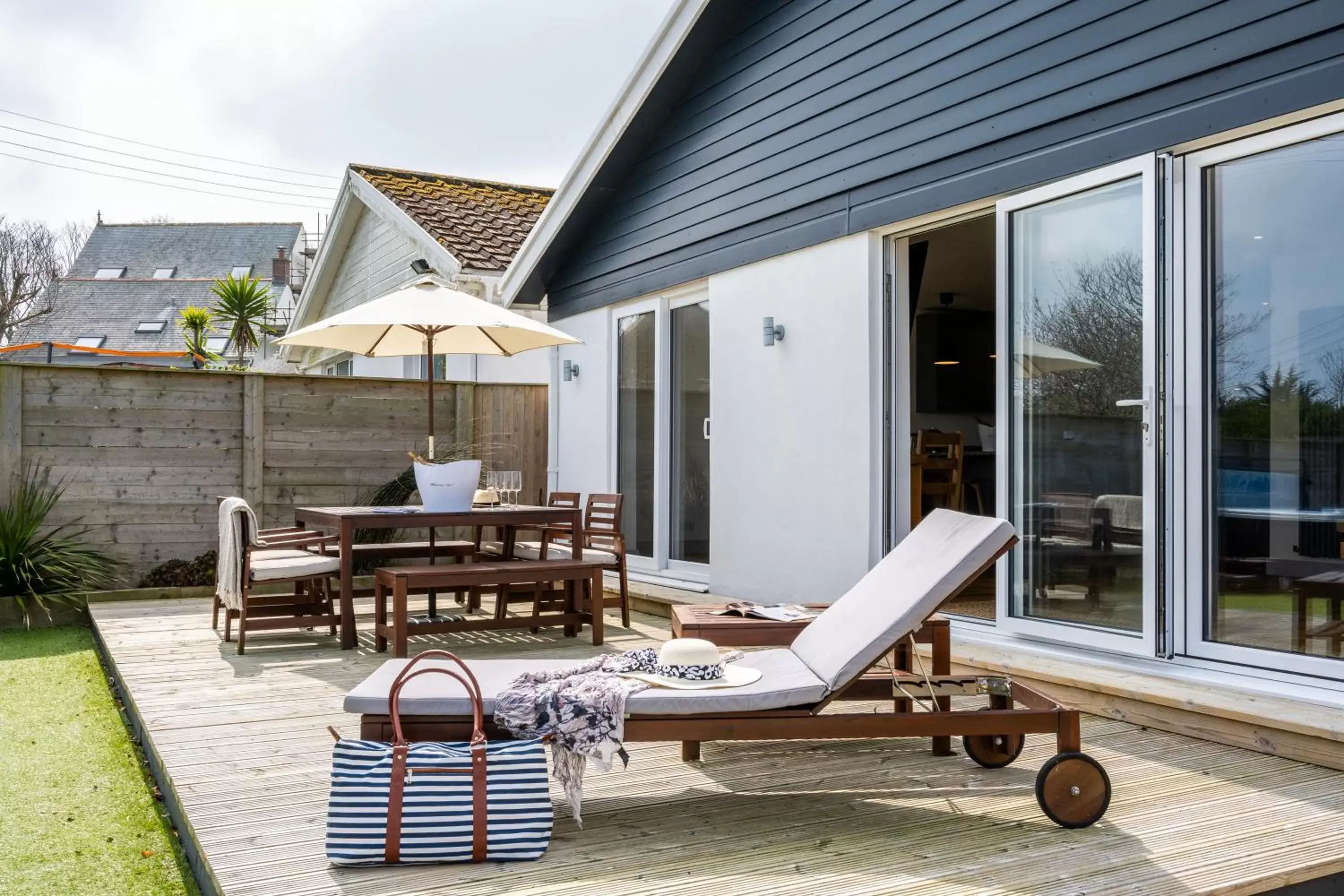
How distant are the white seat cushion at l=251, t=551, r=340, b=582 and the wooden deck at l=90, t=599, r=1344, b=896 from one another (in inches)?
54.9

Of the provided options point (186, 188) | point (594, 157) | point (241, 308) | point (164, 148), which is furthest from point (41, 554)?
point (186, 188)

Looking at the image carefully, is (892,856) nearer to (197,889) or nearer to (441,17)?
(197,889)

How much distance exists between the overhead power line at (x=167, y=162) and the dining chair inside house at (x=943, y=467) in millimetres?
28802

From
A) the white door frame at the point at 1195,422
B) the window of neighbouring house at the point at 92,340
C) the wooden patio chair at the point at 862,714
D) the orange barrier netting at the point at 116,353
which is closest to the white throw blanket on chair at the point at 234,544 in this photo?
the wooden patio chair at the point at 862,714

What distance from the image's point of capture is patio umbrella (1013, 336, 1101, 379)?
468 cm

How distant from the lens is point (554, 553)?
7.12m

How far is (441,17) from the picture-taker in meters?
14.8

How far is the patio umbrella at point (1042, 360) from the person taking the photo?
468 centimetres

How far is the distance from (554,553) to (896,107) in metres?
3.41

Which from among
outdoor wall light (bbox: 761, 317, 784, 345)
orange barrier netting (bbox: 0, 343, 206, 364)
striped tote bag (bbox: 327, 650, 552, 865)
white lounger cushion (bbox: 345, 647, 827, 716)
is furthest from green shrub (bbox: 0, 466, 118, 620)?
orange barrier netting (bbox: 0, 343, 206, 364)

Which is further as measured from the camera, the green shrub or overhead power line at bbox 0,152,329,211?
overhead power line at bbox 0,152,329,211

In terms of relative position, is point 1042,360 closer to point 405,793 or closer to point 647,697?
point 647,697

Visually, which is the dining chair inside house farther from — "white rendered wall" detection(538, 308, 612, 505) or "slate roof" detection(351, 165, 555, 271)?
"slate roof" detection(351, 165, 555, 271)

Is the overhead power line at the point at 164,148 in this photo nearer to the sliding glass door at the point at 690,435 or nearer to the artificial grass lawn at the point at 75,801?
the sliding glass door at the point at 690,435
